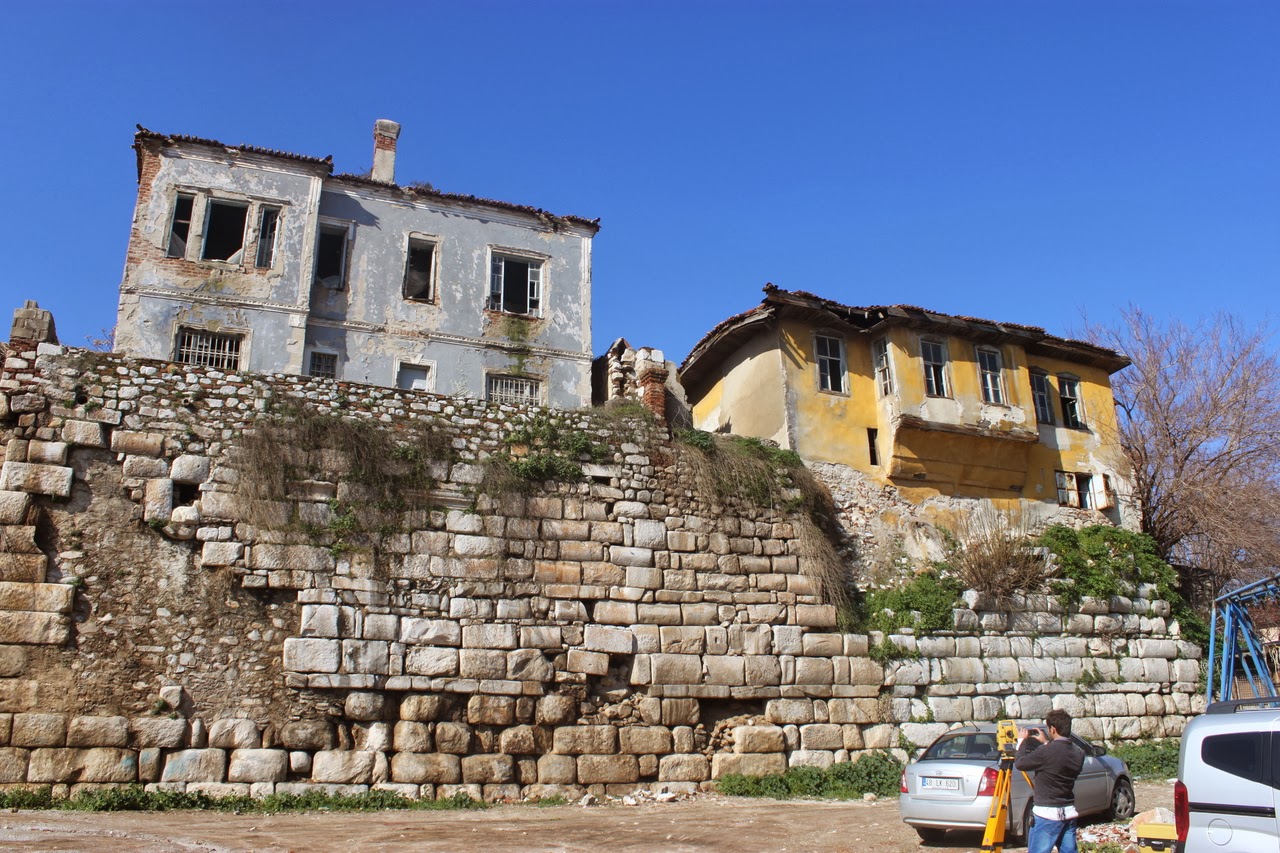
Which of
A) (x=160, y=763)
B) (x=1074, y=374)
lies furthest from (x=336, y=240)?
(x=1074, y=374)

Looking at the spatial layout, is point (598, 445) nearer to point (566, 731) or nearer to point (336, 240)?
point (566, 731)

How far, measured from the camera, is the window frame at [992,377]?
2023 cm

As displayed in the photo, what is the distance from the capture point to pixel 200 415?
44.2 ft

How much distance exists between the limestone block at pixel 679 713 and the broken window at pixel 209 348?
10.2 metres

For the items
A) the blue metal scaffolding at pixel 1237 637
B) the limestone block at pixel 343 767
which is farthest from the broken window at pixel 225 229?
the blue metal scaffolding at pixel 1237 637

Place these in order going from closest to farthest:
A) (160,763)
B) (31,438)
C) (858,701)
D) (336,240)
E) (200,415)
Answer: (160,763) < (31,438) < (200,415) < (858,701) < (336,240)

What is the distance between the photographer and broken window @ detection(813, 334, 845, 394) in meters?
19.5

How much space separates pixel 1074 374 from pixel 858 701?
11.3 m

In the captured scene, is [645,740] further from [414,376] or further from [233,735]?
[414,376]

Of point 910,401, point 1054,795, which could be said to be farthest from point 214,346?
point 1054,795

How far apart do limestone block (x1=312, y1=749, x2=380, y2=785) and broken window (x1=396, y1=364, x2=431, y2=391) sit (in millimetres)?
8364

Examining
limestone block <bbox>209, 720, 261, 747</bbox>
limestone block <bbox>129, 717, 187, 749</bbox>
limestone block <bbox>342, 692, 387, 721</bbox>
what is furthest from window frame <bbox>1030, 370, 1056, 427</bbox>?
limestone block <bbox>129, 717, 187, 749</bbox>

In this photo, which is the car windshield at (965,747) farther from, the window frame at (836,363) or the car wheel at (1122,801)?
the window frame at (836,363)

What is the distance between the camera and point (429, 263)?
20.3m
